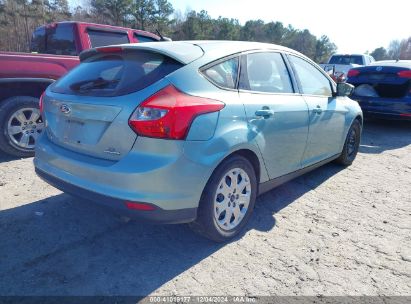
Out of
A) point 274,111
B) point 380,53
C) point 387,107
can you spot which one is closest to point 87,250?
point 274,111

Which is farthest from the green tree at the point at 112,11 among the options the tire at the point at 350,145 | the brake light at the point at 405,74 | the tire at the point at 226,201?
the tire at the point at 226,201

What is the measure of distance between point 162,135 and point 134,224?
129 cm

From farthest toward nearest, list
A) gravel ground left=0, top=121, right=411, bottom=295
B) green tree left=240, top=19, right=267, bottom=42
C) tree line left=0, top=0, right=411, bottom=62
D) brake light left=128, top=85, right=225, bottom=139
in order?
green tree left=240, top=19, right=267, bottom=42, tree line left=0, top=0, right=411, bottom=62, gravel ground left=0, top=121, right=411, bottom=295, brake light left=128, top=85, right=225, bottom=139

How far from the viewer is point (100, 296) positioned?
2291mm

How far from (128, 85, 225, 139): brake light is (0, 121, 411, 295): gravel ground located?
0.75 meters

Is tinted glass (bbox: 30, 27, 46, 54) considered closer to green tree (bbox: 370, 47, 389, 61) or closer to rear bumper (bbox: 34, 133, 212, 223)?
rear bumper (bbox: 34, 133, 212, 223)

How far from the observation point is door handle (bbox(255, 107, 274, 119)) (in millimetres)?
2964

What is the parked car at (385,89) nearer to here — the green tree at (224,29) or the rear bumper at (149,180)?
the rear bumper at (149,180)

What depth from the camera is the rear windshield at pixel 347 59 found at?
52.9 ft

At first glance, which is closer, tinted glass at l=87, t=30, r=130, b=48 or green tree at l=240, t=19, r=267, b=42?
tinted glass at l=87, t=30, r=130, b=48

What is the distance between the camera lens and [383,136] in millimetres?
7465

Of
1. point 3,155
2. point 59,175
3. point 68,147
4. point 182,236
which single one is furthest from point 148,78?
point 3,155

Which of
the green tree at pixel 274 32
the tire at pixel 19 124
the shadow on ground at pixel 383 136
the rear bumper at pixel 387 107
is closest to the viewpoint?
the tire at pixel 19 124

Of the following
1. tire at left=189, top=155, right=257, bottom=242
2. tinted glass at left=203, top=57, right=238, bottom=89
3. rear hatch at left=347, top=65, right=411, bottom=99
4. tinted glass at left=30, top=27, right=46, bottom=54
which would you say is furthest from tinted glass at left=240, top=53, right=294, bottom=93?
rear hatch at left=347, top=65, right=411, bottom=99
